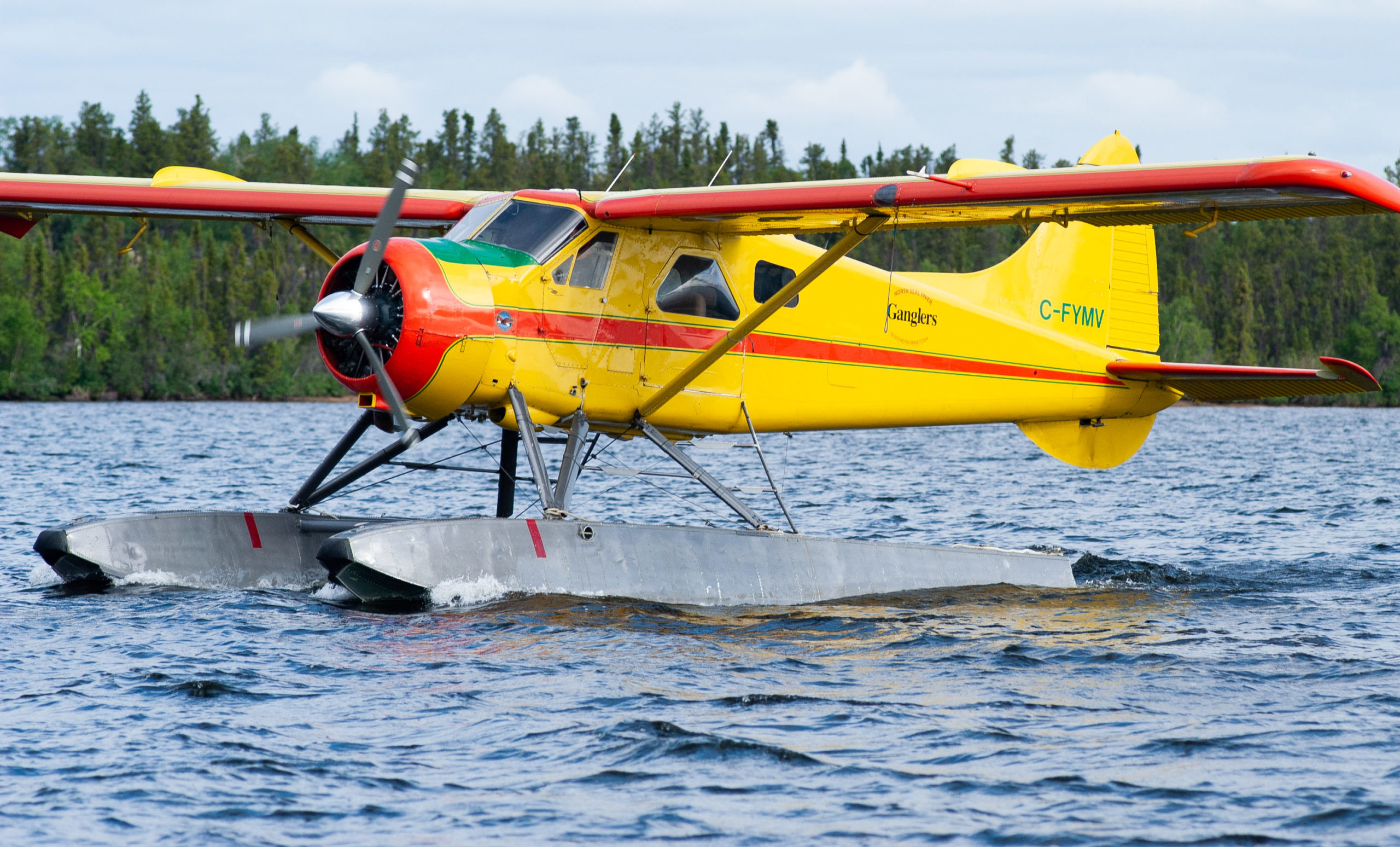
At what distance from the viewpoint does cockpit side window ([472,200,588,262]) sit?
10281mm

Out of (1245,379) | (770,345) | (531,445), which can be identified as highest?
(770,345)

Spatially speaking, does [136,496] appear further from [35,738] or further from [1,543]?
[35,738]

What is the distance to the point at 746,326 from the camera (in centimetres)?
1087

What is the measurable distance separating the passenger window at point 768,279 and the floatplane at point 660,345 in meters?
0.01

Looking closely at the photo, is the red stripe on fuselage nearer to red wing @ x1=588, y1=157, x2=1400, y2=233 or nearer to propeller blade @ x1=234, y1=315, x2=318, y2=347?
red wing @ x1=588, y1=157, x2=1400, y2=233

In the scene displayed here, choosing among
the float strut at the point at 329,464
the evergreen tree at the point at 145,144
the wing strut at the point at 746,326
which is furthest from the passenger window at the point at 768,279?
the evergreen tree at the point at 145,144

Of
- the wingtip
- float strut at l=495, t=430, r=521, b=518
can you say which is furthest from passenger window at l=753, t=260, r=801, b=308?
the wingtip

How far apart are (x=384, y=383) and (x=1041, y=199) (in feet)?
15.1

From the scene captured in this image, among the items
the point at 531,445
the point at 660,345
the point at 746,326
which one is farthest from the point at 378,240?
the point at 746,326

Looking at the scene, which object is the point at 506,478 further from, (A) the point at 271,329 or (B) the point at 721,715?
(B) the point at 721,715

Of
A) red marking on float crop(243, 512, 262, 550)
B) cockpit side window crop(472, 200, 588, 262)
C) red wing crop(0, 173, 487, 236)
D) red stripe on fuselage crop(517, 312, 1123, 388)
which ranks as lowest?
red marking on float crop(243, 512, 262, 550)

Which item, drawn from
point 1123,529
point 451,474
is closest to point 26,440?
point 451,474

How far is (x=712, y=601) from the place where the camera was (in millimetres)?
10500

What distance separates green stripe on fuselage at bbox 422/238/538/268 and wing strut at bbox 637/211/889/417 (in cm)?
146
